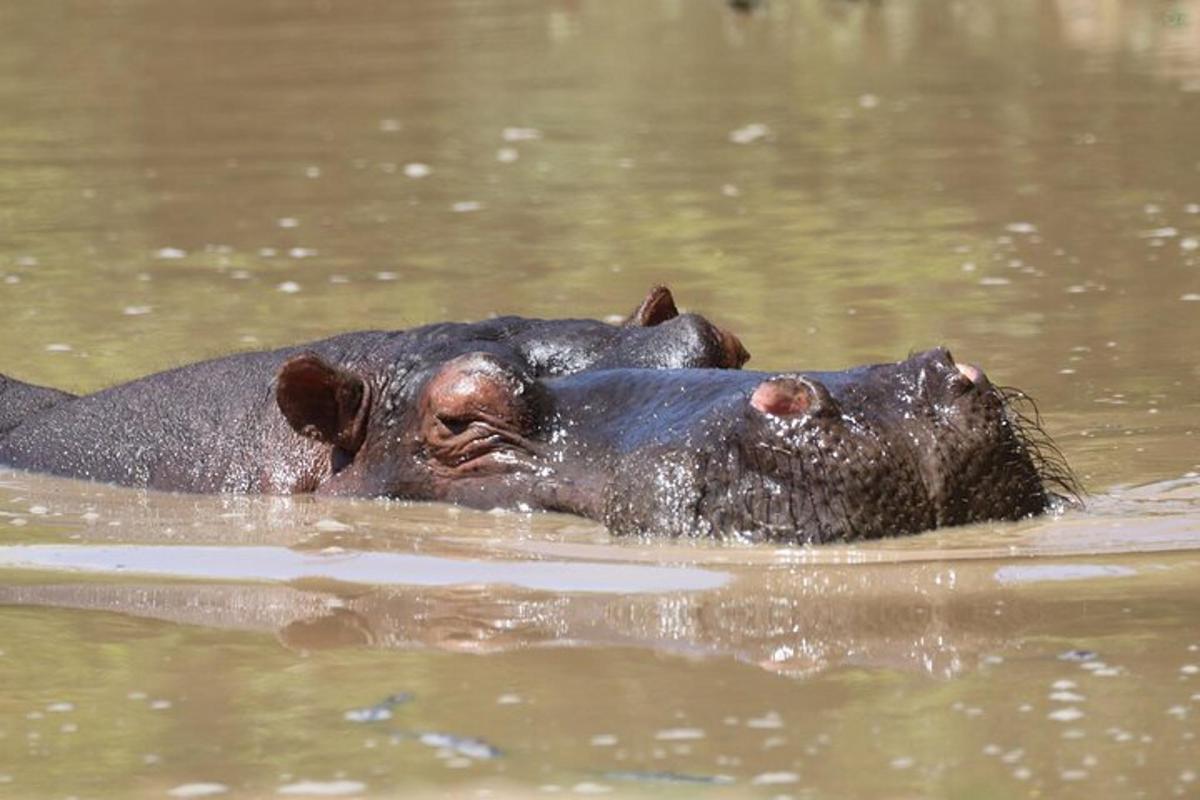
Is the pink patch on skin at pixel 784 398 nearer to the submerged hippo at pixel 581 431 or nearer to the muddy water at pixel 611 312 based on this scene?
the submerged hippo at pixel 581 431

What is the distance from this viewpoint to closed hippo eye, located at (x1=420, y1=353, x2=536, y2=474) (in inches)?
290

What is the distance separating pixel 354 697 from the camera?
5777 millimetres

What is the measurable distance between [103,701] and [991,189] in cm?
921

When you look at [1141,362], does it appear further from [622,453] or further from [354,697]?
[354,697]

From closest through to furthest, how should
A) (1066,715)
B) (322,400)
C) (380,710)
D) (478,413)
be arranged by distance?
1. (1066,715)
2. (380,710)
3. (478,413)
4. (322,400)

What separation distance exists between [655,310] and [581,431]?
3.21ft

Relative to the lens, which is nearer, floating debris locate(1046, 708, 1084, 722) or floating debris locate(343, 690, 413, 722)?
floating debris locate(1046, 708, 1084, 722)

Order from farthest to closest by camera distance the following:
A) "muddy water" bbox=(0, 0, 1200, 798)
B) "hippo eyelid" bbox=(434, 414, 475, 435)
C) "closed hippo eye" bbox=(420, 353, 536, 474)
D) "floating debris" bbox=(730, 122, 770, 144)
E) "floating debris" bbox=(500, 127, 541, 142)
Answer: "floating debris" bbox=(500, 127, 541, 142), "floating debris" bbox=(730, 122, 770, 144), "hippo eyelid" bbox=(434, 414, 475, 435), "closed hippo eye" bbox=(420, 353, 536, 474), "muddy water" bbox=(0, 0, 1200, 798)

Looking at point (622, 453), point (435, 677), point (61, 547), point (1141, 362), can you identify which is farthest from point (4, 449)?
point (1141, 362)

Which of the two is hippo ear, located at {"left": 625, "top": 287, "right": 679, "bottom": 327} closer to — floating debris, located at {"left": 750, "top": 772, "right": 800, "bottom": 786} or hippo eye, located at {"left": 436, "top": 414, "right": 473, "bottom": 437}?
hippo eye, located at {"left": 436, "top": 414, "right": 473, "bottom": 437}

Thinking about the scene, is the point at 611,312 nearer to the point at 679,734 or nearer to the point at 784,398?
the point at 784,398

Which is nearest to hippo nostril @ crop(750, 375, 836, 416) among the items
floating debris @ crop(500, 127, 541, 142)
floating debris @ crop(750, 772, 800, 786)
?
floating debris @ crop(750, 772, 800, 786)

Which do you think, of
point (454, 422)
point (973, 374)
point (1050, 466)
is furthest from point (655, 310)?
point (973, 374)

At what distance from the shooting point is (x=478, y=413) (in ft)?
24.3
